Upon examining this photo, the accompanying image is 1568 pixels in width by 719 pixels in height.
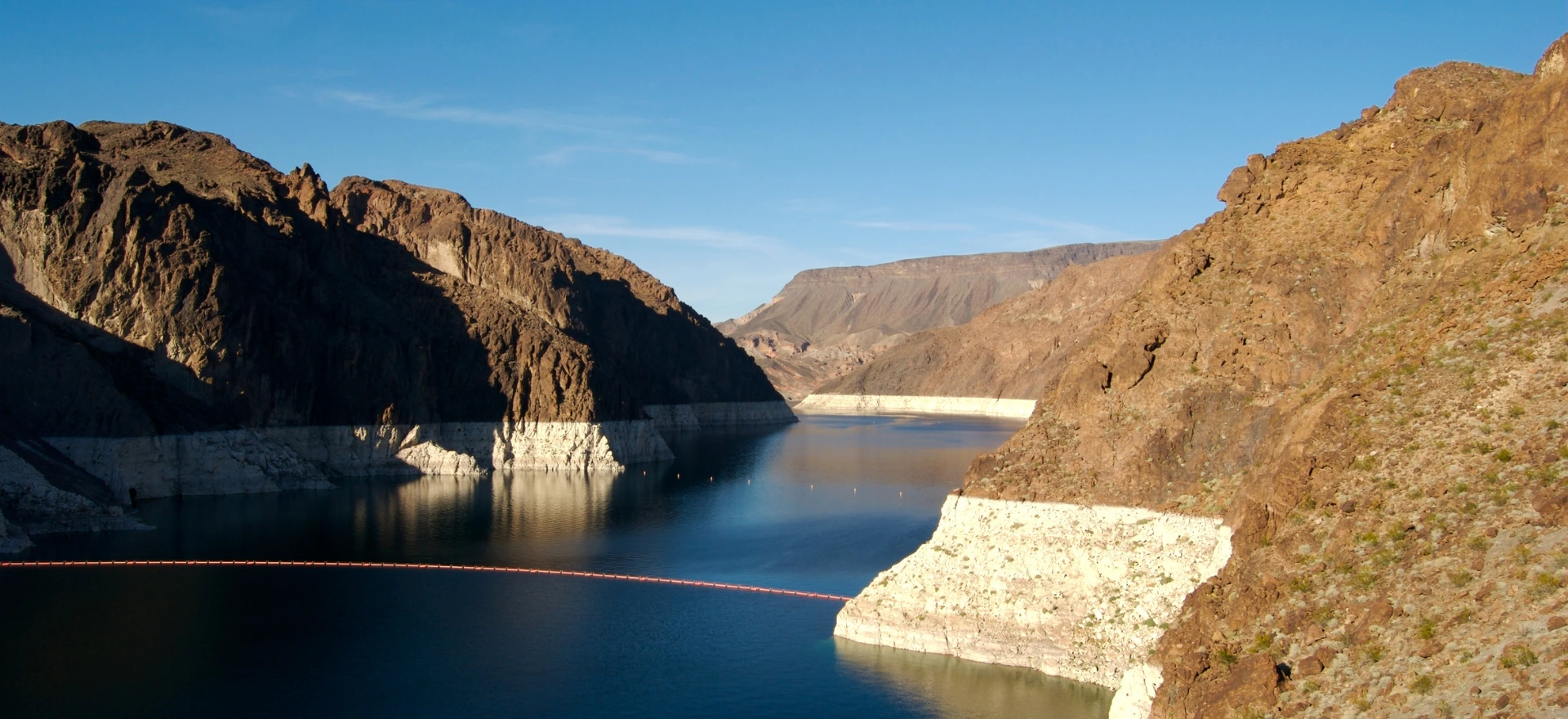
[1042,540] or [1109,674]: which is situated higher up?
[1042,540]

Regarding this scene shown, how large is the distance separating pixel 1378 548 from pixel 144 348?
8134 centimetres

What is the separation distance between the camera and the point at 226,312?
288ft

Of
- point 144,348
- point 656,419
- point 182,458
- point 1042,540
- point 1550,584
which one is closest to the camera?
point 1550,584

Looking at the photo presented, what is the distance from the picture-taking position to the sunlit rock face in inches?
1219

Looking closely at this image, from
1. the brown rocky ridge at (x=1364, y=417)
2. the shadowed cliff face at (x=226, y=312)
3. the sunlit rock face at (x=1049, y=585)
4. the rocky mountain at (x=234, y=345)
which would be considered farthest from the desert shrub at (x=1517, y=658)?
the shadowed cliff face at (x=226, y=312)

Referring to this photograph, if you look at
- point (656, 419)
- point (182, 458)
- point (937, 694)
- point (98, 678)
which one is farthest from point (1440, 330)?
point (656, 419)

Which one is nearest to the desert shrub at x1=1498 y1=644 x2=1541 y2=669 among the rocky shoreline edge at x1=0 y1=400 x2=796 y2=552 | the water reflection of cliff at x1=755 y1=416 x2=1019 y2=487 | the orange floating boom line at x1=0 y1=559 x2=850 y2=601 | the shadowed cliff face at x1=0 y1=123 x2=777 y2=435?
the orange floating boom line at x1=0 y1=559 x2=850 y2=601

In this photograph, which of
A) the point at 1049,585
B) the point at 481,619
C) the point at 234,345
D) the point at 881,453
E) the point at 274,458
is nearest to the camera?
the point at 1049,585

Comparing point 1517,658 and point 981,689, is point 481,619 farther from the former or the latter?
point 1517,658

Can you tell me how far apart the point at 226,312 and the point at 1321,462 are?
79.8 meters

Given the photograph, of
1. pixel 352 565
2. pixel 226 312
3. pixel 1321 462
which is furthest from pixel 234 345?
pixel 1321 462

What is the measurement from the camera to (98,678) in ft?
118

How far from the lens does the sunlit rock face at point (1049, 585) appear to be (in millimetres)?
30969

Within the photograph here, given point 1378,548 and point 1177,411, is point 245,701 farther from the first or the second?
point 1378,548
